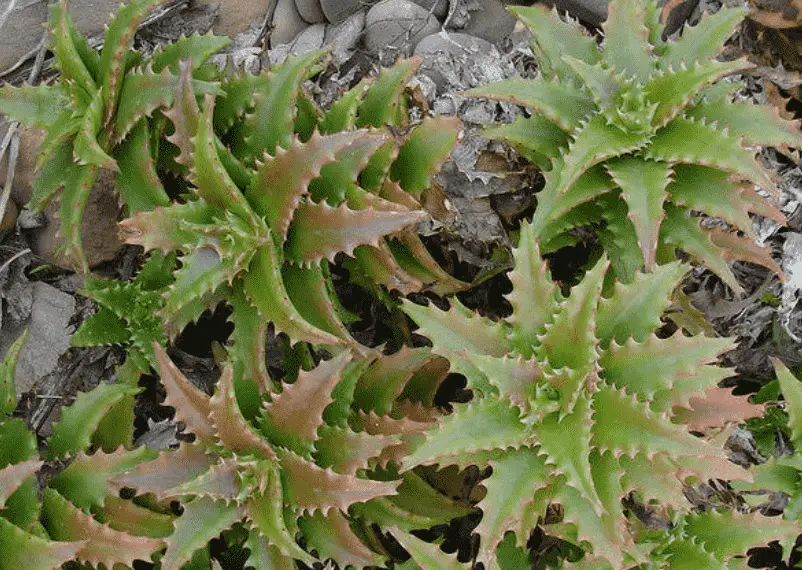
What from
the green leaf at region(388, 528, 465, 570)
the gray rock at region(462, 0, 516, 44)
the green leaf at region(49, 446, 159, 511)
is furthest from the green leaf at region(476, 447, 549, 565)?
the gray rock at region(462, 0, 516, 44)

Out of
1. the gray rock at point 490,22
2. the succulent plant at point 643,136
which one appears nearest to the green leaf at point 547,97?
the succulent plant at point 643,136

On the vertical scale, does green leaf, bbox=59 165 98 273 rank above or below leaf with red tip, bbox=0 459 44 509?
above

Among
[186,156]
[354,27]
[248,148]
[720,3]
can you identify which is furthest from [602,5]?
[186,156]

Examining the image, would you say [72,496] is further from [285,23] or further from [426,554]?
[285,23]

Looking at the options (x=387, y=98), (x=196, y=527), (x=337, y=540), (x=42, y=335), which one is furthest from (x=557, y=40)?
(x=42, y=335)

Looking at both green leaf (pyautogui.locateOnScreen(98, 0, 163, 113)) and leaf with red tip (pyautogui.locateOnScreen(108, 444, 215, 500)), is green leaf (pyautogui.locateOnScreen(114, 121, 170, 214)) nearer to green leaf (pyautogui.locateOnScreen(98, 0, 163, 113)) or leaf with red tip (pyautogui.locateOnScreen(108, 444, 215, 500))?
green leaf (pyautogui.locateOnScreen(98, 0, 163, 113))

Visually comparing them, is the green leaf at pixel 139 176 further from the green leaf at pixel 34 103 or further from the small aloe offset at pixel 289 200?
the green leaf at pixel 34 103

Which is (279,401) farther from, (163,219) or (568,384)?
(568,384)
